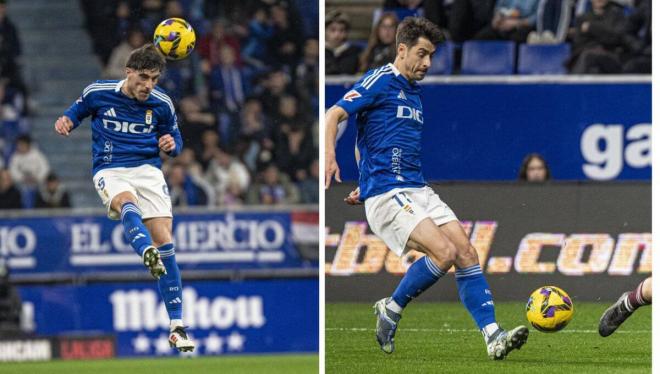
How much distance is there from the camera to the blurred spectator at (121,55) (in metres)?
11.9

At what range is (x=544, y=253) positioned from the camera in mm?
9188

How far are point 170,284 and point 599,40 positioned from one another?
17.3ft

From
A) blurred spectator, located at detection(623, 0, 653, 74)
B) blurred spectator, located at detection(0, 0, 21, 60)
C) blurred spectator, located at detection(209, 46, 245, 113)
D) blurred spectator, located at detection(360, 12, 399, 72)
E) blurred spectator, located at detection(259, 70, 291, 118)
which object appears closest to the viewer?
blurred spectator, located at detection(360, 12, 399, 72)

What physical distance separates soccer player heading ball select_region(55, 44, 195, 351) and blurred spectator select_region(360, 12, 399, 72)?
3246 mm

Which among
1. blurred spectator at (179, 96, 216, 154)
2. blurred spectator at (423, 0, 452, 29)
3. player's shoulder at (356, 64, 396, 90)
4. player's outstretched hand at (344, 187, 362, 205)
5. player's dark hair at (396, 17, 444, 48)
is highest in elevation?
player's dark hair at (396, 17, 444, 48)

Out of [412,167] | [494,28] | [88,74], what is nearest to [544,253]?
[494,28]

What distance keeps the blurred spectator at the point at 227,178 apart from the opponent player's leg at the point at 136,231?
6.22 metres

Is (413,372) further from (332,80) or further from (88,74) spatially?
(88,74)

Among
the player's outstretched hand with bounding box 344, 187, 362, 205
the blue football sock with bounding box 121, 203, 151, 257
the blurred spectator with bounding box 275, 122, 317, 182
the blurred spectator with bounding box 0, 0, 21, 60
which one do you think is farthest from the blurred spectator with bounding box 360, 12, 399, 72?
the blurred spectator with bounding box 0, 0, 21, 60

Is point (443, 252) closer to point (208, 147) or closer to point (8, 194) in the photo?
point (208, 147)

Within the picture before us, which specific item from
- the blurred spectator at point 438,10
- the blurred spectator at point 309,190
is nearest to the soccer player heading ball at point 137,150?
the blurred spectator at point 438,10

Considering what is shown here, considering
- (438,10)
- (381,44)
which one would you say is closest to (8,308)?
(381,44)

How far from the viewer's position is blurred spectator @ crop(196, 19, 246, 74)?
1293cm

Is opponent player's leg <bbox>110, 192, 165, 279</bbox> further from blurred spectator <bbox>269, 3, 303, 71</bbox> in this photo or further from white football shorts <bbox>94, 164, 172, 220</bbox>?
blurred spectator <bbox>269, 3, 303, 71</bbox>
